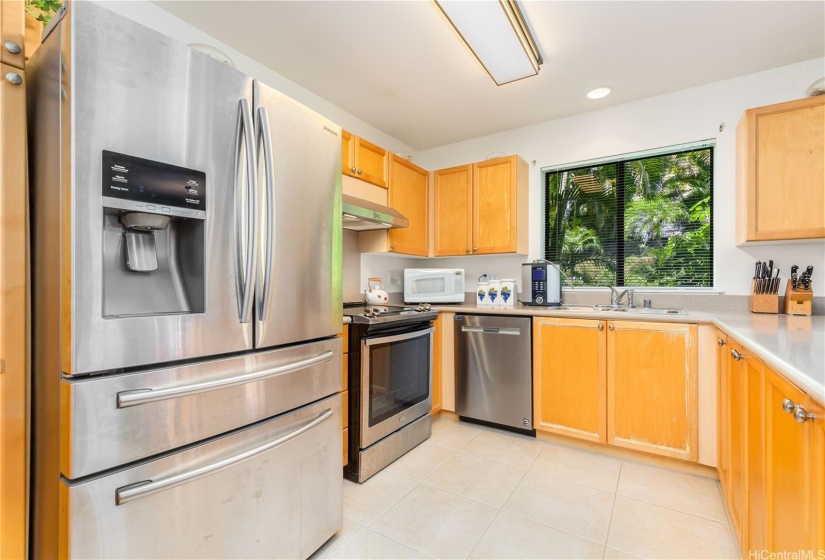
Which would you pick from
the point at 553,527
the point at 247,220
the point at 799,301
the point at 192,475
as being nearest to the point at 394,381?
the point at 553,527

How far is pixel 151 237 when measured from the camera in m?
1.15

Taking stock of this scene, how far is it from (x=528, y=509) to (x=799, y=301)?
211 centimetres

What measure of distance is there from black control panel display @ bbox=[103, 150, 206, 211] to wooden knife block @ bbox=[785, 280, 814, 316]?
323cm

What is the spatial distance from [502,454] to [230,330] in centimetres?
202

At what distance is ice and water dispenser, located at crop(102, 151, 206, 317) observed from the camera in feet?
3.31

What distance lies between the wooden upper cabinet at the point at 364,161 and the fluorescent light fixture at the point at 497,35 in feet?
3.43

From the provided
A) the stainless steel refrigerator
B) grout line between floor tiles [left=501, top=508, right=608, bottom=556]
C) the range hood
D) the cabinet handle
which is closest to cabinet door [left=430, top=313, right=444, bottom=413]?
the range hood

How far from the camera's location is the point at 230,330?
1.22 metres

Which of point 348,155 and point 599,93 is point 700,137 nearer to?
point 599,93

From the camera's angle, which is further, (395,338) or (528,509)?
(395,338)

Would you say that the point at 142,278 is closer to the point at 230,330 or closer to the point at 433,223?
the point at 230,330

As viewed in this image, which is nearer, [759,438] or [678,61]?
[759,438]

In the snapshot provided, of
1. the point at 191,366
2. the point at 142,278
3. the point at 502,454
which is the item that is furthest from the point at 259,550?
the point at 502,454

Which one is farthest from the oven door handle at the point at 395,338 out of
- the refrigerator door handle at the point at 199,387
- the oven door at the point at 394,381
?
the refrigerator door handle at the point at 199,387
